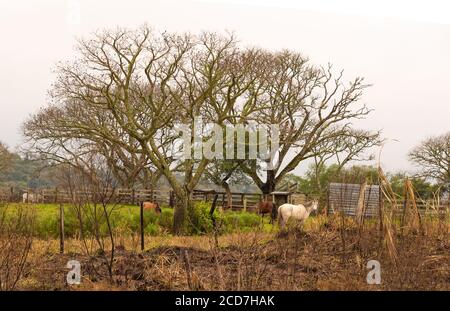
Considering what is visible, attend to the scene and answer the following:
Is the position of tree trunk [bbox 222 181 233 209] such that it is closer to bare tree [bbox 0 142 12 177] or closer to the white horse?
the white horse

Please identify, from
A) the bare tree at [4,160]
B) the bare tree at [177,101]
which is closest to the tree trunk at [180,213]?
the bare tree at [177,101]

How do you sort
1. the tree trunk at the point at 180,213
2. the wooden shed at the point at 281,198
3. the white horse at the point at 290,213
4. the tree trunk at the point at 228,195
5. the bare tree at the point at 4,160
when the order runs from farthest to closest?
the bare tree at the point at 4,160 → the tree trunk at the point at 228,195 → the wooden shed at the point at 281,198 → the tree trunk at the point at 180,213 → the white horse at the point at 290,213

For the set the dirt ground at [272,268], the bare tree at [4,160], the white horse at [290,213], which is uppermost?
the bare tree at [4,160]

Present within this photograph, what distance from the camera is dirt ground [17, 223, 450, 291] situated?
557 cm

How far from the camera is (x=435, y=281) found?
574 centimetres

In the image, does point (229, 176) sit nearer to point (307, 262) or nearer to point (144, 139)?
point (144, 139)

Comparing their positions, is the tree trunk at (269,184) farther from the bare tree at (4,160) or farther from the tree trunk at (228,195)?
the bare tree at (4,160)

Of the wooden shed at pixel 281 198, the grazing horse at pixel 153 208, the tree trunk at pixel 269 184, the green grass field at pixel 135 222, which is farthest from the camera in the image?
the tree trunk at pixel 269 184

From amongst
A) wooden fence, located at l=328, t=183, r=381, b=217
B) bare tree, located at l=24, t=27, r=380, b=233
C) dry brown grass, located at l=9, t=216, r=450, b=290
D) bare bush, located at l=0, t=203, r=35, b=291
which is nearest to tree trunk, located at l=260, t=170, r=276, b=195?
bare tree, located at l=24, t=27, r=380, b=233

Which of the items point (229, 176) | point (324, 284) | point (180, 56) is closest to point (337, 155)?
point (229, 176)

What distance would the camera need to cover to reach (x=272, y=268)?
6852 mm

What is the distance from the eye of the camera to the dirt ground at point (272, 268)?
5574 millimetres

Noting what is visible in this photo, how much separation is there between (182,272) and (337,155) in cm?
1946

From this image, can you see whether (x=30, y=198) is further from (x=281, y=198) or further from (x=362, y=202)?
(x=281, y=198)
